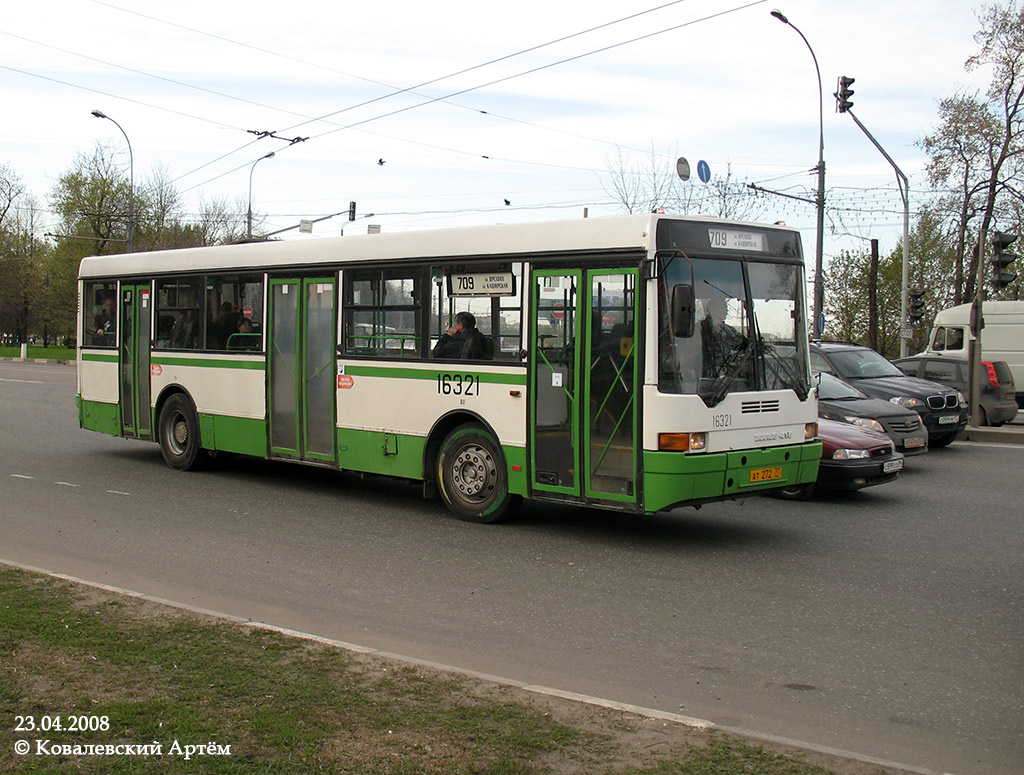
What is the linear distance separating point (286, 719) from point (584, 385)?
502 cm

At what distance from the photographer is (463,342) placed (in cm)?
995

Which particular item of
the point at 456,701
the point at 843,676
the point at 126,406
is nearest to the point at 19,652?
the point at 456,701

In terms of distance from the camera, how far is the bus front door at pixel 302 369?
1139 centimetres

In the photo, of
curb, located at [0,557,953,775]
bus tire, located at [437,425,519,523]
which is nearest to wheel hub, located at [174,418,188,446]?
bus tire, located at [437,425,519,523]

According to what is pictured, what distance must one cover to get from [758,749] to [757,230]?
5983mm

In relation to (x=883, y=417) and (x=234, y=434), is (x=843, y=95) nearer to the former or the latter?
(x=883, y=417)

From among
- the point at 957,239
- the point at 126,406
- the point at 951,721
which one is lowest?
the point at 951,721

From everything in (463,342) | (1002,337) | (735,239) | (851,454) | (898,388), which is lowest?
(851,454)

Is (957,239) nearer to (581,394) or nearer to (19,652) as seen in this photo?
(581,394)

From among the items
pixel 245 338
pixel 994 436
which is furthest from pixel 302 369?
pixel 994 436

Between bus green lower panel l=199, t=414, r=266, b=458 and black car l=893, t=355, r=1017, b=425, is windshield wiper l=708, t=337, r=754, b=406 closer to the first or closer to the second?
bus green lower panel l=199, t=414, r=266, b=458

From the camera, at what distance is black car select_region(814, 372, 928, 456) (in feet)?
46.5

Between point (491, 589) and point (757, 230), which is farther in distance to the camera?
point (757, 230)

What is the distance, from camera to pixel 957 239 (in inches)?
1767
